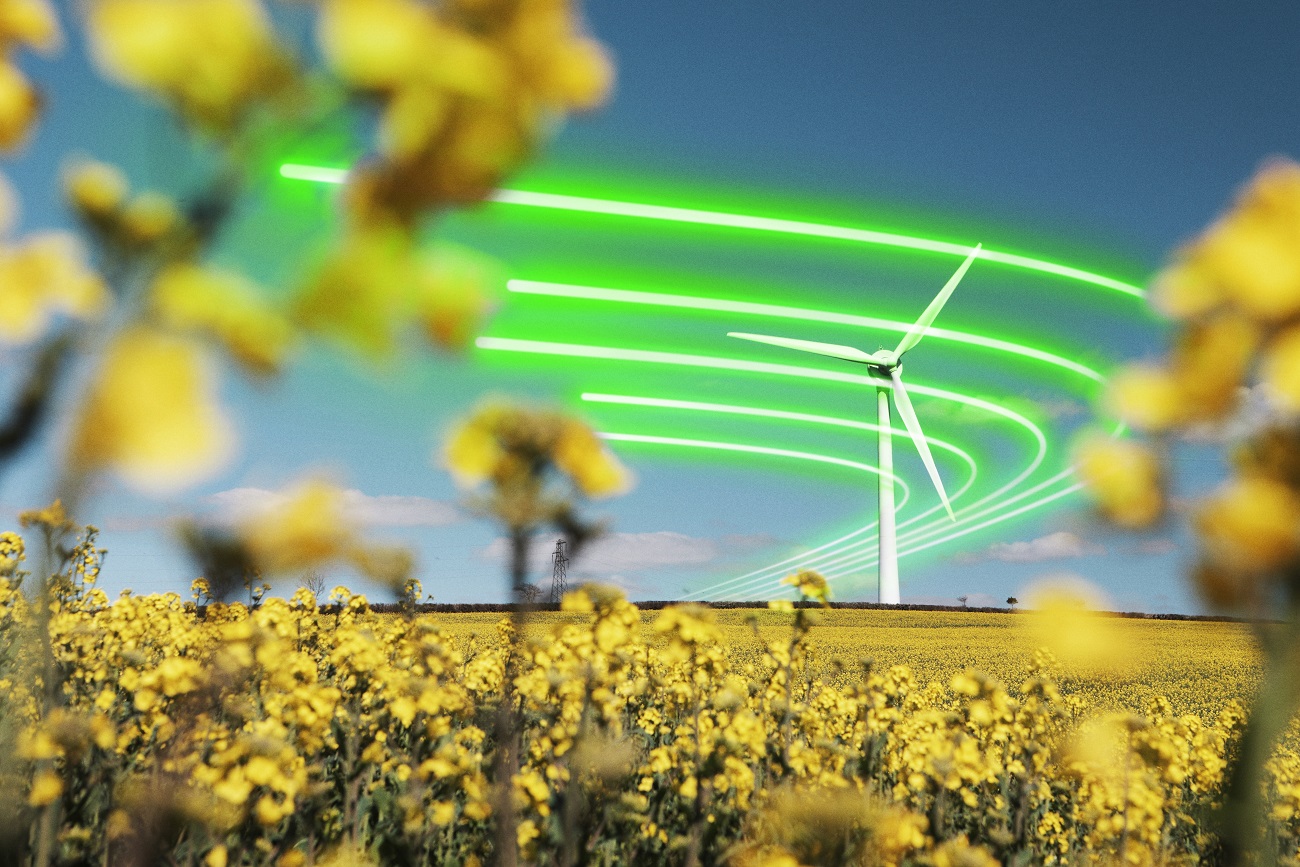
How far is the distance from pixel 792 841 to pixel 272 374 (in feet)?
10.9

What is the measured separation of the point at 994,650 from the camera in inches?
1117

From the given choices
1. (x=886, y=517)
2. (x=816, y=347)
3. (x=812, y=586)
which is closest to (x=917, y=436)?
(x=816, y=347)

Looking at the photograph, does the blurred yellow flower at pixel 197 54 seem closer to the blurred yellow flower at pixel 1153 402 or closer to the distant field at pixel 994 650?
the blurred yellow flower at pixel 1153 402

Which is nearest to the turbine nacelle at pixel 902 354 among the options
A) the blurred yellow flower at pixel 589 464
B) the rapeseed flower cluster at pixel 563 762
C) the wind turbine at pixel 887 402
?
the wind turbine at pixel 887 402

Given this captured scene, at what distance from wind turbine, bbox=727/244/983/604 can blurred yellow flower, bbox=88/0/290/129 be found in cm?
2328

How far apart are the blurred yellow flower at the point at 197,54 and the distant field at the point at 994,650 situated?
11.1 m

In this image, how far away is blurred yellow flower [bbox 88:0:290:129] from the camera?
52 centimetres

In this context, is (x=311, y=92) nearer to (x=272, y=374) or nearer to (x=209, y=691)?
(x=272, y=374)

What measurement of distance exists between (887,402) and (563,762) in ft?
98.3

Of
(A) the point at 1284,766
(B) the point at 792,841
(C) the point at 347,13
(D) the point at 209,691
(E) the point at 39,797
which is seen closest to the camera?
(C) the point at 347,13

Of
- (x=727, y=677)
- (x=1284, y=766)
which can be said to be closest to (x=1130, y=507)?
(x=727, y=677)

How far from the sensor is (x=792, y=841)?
3.20m

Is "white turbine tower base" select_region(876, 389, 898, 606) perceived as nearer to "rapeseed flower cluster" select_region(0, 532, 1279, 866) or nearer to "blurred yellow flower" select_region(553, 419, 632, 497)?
"rapeseed flower cluster" select_region(0, 532, 1279, 866)

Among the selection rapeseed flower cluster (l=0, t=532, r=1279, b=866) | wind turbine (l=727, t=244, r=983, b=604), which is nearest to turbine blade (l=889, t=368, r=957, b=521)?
wind turbine (l=727, t=244, r=983, b=604)
